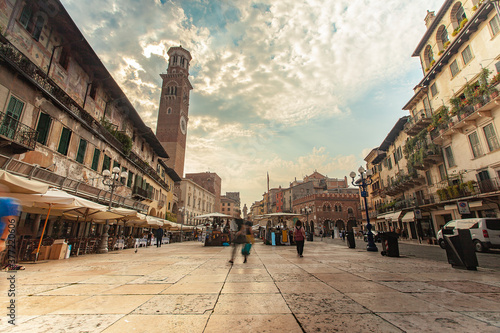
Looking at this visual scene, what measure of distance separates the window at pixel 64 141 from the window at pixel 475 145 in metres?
26.3

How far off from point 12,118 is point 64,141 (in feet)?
12.5

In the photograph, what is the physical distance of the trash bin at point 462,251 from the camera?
6.00 meters

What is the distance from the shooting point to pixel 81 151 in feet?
45.3

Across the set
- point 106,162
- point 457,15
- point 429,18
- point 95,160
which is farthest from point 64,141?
point 429,18

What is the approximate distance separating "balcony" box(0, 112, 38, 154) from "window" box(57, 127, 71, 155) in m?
2.18

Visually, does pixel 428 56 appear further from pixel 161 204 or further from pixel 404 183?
pixel 161 204

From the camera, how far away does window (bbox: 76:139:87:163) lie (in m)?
13.6

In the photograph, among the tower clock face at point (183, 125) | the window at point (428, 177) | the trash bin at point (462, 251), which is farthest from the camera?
the tower clock face at point (183, 125)

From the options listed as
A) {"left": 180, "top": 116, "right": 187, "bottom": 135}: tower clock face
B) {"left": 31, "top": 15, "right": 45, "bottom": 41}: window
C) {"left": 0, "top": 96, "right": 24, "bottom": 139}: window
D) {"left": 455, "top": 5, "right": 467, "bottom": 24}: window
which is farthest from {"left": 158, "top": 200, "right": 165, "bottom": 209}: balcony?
{"left": 455, "top": 5, "right": 467, "bottom": 24}: window

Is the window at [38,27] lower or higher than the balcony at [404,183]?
higher

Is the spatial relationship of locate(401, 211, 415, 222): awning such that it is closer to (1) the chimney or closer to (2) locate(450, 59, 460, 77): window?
(2) locate(450, 59, 460, 77): window

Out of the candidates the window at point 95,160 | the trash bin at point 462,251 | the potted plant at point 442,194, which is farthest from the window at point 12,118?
the potted plant at point 442,194

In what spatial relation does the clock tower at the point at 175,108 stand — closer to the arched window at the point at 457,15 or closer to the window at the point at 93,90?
the window at the point at 93,90

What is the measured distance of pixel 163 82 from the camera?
51.6 m
